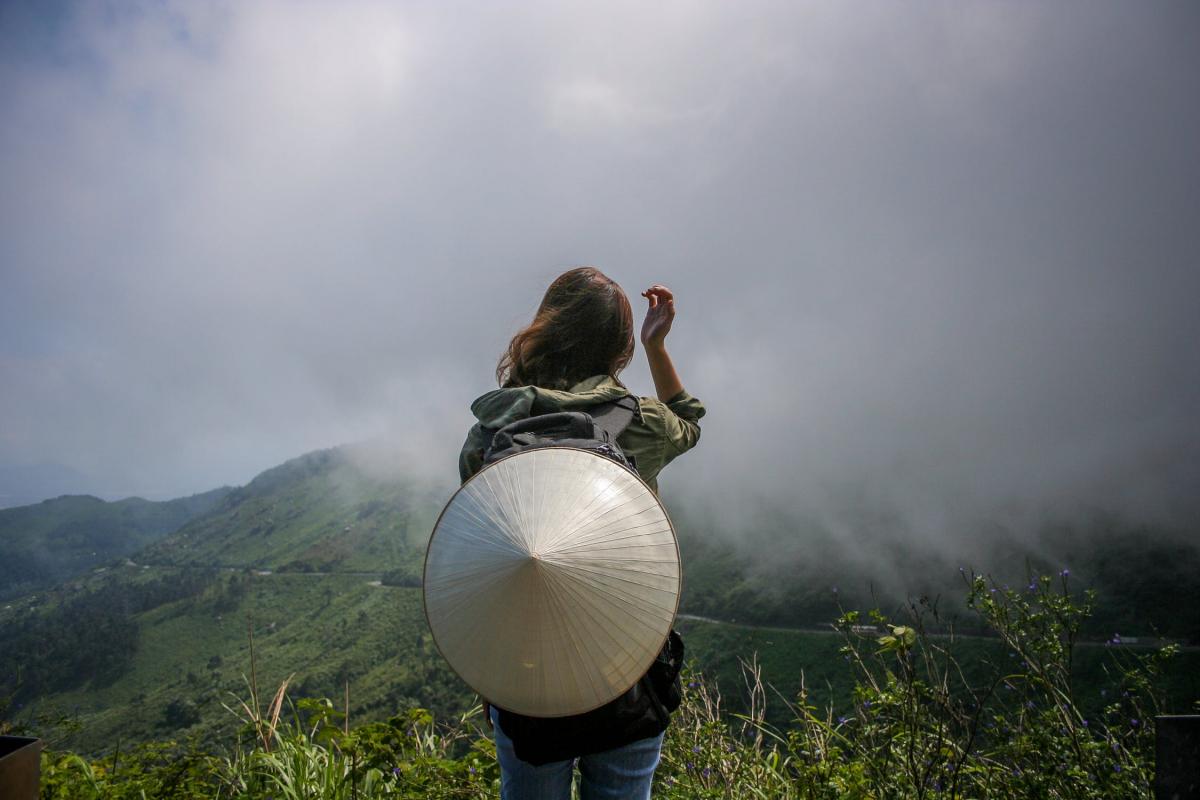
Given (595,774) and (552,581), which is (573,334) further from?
(595,774)

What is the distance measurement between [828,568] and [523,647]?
8939 cm

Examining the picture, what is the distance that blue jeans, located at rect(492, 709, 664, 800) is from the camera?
4.70 ft

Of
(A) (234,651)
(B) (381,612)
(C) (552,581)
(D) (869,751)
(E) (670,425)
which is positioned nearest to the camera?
(C) (552,581)

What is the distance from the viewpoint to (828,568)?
8181 cm

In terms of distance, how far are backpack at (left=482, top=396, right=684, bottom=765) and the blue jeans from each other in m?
0.08

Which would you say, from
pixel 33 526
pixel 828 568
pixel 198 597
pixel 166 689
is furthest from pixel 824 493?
pixel 33 526

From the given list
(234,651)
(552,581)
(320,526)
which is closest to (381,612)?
(234,651)

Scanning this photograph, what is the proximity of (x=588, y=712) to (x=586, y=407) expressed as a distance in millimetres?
715

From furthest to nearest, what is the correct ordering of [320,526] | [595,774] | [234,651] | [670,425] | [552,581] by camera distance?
[320,526] < [234,651] < [670,425] < [595,774] < [552,581]

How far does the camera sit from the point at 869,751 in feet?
8.97

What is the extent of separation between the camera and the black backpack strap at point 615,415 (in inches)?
61.7

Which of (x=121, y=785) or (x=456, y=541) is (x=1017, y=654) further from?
(x=121, y=785)

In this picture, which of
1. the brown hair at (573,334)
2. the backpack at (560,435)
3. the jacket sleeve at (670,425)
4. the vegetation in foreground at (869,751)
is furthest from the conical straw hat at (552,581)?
the vegetation in foreground at (869,751)

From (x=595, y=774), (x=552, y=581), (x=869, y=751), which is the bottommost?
(x=869, y=751)
